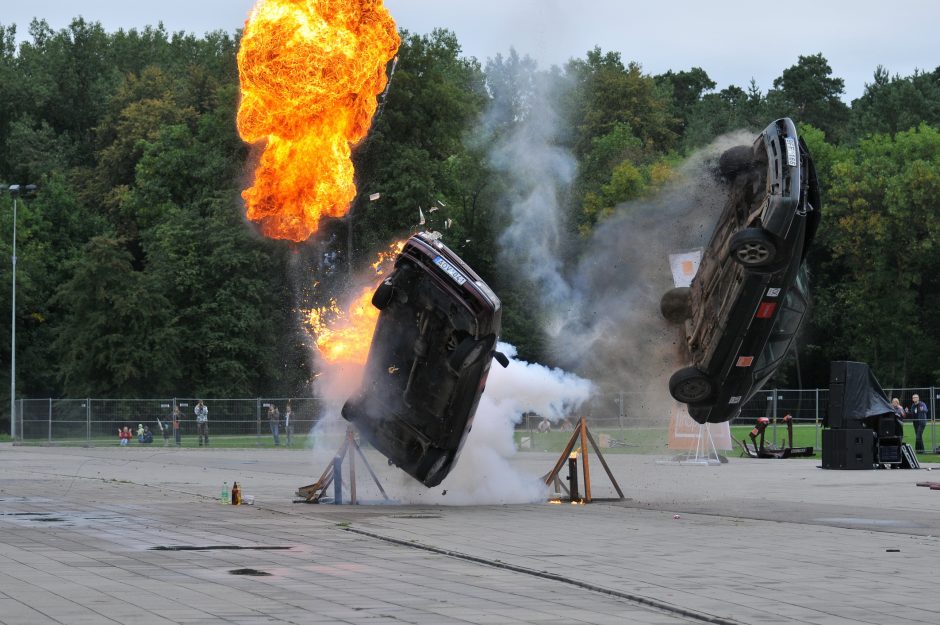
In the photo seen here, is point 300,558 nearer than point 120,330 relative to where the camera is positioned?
Yes

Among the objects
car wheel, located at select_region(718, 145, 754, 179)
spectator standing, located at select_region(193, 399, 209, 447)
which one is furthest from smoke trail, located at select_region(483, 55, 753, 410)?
spectator standing, located at select_region(193, 399, 209, 447)

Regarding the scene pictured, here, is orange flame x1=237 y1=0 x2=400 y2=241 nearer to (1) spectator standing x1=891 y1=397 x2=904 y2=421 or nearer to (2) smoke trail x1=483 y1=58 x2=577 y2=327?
(2) smoke trail x1=483 y1=58 x2=577 y2=327

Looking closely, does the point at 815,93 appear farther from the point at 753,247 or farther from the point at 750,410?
the point at 753,247

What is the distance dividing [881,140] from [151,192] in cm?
4299

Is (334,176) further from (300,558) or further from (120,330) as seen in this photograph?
(120,330)

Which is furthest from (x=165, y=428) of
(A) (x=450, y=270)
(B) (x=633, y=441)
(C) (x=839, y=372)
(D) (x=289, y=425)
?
(A) (x=450, y=270)

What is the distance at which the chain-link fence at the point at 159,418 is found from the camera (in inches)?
2191

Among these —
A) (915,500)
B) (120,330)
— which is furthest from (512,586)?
(120,330)

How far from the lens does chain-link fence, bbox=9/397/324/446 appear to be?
5566 cm

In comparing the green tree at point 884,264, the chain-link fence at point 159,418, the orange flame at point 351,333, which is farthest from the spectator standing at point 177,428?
the green tree at point 884,264

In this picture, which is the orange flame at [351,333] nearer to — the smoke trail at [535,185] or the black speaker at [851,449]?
the smoke trail at [535,185]

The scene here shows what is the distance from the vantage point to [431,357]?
20.5 m

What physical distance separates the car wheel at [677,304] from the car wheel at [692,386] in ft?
5.57

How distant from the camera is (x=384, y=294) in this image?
20.0m
